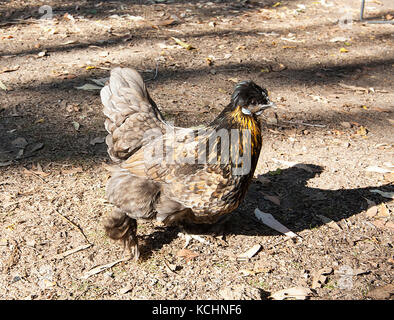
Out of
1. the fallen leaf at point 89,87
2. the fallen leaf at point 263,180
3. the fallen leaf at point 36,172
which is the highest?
the fallen leaf at point 89,87

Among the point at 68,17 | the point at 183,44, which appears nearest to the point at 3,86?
the point at 68,17

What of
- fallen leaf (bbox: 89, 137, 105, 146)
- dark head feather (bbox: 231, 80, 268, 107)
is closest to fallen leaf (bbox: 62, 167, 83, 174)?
fallen leaf (bbox: 89, 137, 105, 146)

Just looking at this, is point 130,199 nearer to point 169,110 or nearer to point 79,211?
point 79,211

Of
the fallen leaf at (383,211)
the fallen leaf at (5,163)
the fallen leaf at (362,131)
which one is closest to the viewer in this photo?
the fallen leaf at (383,211)

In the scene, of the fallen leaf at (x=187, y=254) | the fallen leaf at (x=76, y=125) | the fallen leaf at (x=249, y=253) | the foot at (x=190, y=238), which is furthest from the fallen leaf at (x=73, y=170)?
the fallen leaf at (x=249, y=253)

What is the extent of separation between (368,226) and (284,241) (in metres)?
0.95

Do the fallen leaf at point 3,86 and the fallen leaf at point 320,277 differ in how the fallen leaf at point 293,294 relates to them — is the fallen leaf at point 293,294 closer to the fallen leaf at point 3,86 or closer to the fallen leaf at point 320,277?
the fallen leaf at point 320,277

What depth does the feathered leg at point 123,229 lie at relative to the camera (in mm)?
4312

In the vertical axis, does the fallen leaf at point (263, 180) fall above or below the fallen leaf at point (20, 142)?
below

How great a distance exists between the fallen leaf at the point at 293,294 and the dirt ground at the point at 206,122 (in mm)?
73

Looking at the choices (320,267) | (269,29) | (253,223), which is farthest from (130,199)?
(269,29)

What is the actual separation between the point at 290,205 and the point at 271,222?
0.42 meters

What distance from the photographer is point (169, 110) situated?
6.83 m

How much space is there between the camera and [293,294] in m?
4.06
